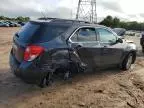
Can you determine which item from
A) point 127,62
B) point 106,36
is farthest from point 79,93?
A: point 127,62

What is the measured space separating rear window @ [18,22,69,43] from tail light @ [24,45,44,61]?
0.20 meters

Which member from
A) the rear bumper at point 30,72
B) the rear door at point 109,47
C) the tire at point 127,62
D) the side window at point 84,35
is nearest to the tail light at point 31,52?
the rear bumper at point 30,72

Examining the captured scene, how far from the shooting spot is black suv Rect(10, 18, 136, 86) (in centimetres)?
704

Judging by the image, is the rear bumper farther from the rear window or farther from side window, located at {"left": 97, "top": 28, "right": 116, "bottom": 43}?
side window, located at {"left": 97, "top": 28, "right": 116, "bottom": 43}

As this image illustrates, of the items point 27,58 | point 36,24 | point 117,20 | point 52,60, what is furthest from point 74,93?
point 117,20

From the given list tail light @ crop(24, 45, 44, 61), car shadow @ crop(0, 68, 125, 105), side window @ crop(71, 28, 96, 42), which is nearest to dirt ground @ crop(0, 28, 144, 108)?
car shadow @ crop(0, 68, 125, 105)

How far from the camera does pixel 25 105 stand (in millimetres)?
6543

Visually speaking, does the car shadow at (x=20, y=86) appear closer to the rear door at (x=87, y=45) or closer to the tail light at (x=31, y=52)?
the rear door at (x=87, y=45)

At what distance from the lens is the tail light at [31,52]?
6.99 meters

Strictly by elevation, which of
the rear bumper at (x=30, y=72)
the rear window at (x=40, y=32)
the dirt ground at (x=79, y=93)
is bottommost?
the dirt ground at (x=79, y=93)

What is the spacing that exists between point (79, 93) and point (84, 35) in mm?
1689

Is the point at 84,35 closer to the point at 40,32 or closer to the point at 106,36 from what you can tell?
the point at 106,36

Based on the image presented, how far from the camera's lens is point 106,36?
30.5 ft

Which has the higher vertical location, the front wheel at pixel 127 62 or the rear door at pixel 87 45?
the rear door at pixel 87 45
